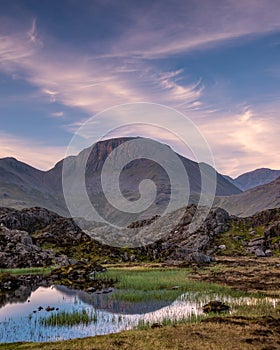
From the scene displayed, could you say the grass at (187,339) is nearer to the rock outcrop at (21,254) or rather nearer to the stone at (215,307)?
the stone at (215,307)

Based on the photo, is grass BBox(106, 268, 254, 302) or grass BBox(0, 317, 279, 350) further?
grass BBox(106, 268, 254, 302)

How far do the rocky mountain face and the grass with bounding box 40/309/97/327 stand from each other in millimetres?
66959

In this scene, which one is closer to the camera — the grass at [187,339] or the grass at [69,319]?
the grass at [187,339]

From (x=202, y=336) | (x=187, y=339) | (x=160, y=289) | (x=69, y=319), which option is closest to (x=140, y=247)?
(x=160, y=289)

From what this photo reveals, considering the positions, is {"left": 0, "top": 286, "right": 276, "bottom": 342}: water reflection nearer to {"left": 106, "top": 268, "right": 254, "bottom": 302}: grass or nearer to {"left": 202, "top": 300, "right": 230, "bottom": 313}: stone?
{"left": 202, "top": 300, "right": 230, "bottom": 313}: stone

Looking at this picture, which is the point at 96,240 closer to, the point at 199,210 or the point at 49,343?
the point at 199,210

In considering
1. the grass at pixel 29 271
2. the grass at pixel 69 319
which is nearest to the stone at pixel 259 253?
the grass at pixel 29 271

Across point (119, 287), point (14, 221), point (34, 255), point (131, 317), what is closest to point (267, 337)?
point (131, 317)

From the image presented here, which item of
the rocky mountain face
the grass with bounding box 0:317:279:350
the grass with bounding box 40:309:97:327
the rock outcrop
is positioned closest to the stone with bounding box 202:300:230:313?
the grass with bounding box 0:317:279:350

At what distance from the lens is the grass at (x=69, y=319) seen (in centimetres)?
4247

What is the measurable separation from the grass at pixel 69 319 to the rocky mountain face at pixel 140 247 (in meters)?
67.0

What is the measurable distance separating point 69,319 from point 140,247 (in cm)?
10216

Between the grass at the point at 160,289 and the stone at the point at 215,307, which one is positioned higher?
the stone at the point at 215,307

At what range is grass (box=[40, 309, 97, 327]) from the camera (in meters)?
42.5
